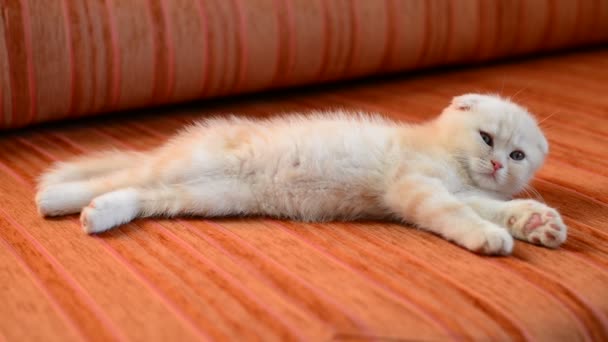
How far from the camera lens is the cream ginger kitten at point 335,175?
1323mm

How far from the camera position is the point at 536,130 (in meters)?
1.42

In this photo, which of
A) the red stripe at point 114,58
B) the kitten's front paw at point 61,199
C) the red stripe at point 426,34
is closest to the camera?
the kitten's front paw at point 61,199

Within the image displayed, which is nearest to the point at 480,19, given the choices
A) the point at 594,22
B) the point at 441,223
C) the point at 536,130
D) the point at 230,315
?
the point at 594,22

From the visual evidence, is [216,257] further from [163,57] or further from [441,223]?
[163,57]

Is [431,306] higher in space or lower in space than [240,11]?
lower

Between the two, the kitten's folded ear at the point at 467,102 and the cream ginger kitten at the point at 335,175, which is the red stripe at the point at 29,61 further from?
the kitten's folded ear at the point at 467,102

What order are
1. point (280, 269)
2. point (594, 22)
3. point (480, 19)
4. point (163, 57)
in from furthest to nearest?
point (594, 22)
point (480, 19)
point (163, 57)
point (280, 269)

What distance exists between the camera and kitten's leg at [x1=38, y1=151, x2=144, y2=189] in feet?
4.74

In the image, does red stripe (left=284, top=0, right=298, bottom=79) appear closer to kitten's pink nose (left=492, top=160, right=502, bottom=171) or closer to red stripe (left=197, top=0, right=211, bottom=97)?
red stripe (left=197, top=0, right=211, bottom=97)

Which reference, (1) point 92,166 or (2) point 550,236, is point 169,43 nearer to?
(1) point 92,166

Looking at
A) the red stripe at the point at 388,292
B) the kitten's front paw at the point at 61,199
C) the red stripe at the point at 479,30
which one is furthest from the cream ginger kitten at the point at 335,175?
the red stripe at the point at 479,30

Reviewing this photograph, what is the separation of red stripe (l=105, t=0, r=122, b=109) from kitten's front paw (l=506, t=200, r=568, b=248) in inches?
38.3

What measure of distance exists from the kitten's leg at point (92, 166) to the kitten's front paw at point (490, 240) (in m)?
Result: 0.66

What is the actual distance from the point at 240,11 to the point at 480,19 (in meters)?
0.82
